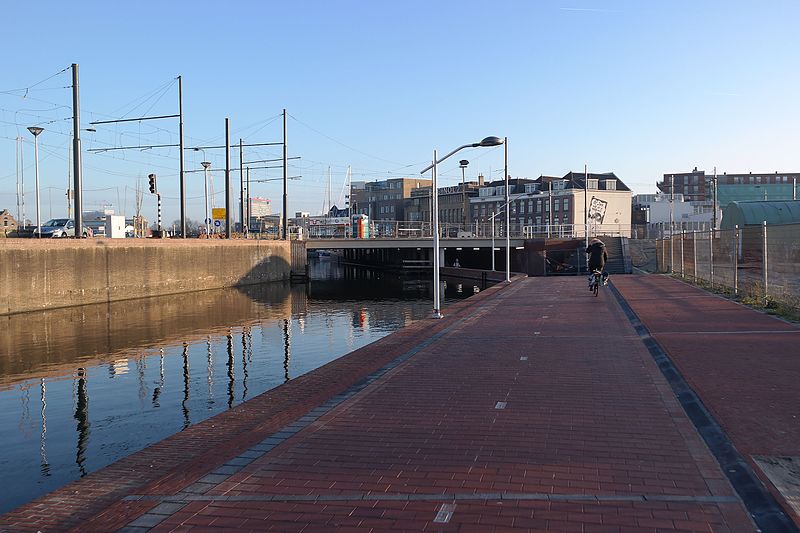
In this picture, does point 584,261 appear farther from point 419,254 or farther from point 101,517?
point 101,517

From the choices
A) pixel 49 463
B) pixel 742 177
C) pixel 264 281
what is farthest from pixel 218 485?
pixel 742 177

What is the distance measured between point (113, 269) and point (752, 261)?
28325mm

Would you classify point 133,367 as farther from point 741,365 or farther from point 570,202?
point 570,202

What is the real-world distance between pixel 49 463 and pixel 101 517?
13.3 ft

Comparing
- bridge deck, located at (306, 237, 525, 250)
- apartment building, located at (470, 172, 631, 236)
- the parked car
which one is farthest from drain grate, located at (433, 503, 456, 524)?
apartment building, located at (470, 172, 631, 236)

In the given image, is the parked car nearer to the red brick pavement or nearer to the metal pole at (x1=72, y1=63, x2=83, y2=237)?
the metal pole at (x1=72, y1=63, x2=83, y2=237)

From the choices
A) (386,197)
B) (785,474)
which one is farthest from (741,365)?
(386,197)

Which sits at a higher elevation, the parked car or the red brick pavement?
the parked car

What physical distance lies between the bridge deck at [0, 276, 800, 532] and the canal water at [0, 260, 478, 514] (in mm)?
2120

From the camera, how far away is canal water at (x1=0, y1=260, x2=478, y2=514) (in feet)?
30.5

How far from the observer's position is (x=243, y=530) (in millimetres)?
4805

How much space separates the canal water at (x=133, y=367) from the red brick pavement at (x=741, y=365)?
7191 millimetres

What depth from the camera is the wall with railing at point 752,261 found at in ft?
52.0

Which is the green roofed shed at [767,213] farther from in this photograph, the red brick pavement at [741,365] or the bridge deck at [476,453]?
the bridge deck at [476,453]
